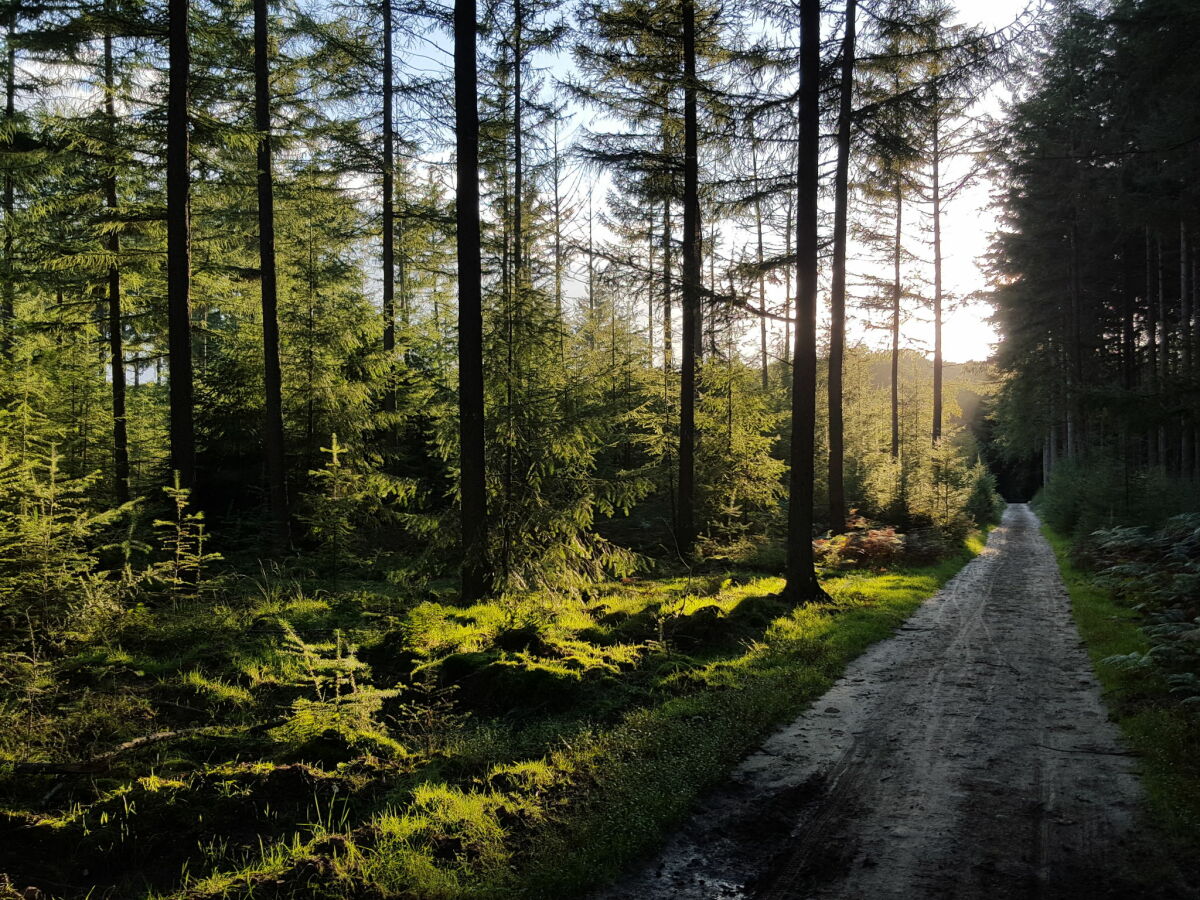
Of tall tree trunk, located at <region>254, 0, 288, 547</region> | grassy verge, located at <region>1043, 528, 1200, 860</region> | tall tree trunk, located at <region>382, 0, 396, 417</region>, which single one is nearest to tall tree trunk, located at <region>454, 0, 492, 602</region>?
tall tree trunk, located at <region>254, 0, 288, 547</region>

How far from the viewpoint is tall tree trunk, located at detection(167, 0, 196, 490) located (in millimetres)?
10961

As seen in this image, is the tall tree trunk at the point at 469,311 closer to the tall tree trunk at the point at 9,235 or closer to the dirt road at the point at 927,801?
the dirt road at the point at 927,801

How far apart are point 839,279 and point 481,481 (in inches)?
434

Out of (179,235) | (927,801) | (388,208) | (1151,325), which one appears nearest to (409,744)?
(927,801)

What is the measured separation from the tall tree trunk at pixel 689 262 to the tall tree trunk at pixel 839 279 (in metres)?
3.44

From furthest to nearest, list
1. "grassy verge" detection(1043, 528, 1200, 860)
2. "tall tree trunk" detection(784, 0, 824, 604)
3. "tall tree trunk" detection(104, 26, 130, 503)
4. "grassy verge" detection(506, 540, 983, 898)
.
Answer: "tall tree trunk" detection(104, 26, 130, 503) → "tall tree trunk" detection(784, 0, 824, 604) → "grassy verge" detection(1043, 528, 1200, 860) → "grassy verge" detection(506, 540, 983, 898)

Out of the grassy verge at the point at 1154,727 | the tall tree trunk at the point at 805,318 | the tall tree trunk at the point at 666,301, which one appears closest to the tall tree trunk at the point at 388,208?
the tall tree trunk at the point at 666,301

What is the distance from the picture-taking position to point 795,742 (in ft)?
18.8

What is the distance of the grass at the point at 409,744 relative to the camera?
149 inches

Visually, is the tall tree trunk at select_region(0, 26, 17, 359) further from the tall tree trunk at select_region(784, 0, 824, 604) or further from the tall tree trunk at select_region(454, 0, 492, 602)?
the tall tree trunk at select_region(784, 0, 824, 604)

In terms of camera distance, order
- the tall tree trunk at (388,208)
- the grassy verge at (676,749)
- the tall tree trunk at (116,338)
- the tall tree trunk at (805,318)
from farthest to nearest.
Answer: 1. the tall tree trunk at (388,208)
2. the tall tree trunk at (116,338)
3. the tall tree trunk at (805,318)
4. the grassy verge at (676,749)

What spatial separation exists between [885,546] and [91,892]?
51.4ft

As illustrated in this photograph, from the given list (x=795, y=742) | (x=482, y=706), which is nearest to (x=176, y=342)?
(x=482, y=706)

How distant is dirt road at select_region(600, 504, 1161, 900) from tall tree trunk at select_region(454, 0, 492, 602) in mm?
5449
